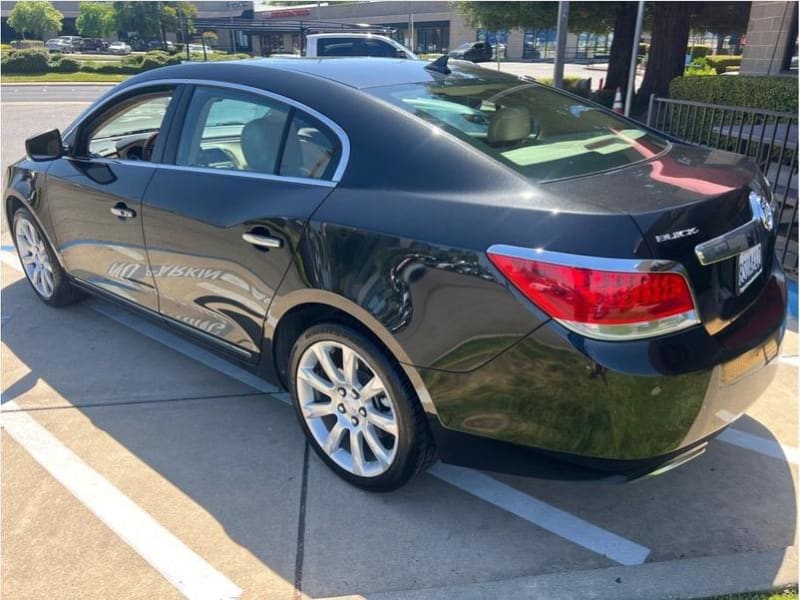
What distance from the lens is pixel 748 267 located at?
2.31 m

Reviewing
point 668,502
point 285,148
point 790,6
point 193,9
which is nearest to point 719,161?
point 668,502

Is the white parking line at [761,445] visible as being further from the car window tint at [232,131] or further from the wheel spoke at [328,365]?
the car window tint at [232,131]

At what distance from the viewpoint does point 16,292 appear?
505 cm

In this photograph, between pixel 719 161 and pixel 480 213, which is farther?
pixel 719 161

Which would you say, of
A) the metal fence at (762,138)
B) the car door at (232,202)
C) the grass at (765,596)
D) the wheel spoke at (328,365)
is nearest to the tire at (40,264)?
the car door at (232,202)

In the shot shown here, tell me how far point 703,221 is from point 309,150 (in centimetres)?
154

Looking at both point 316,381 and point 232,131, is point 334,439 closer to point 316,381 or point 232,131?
point 316,381

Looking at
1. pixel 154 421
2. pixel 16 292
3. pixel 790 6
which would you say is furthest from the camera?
pixel 790 6

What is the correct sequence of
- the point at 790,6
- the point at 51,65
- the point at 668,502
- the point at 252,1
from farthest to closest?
the point at 252,1
the point at 51,65
the point at 790,6
the point at 668,502

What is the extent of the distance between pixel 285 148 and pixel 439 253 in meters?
1.03

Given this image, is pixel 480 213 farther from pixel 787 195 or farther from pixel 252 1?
pixel 252 1

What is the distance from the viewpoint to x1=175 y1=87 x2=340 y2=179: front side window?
271 cm

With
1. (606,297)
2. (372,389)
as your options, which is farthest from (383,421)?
(606,297)

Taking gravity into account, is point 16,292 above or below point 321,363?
below
